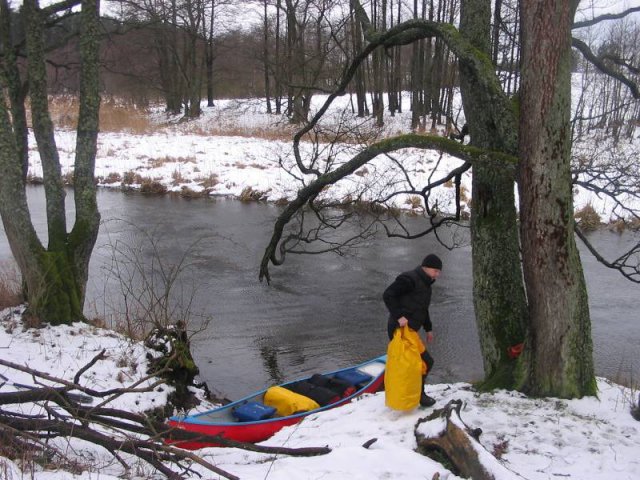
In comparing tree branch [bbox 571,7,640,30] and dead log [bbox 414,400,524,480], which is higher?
tree branch [bbox 571,7,640,30]

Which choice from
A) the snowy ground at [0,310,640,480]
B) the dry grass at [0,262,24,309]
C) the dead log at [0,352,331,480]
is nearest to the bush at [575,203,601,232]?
the snowy ground at [0,310,640,480]

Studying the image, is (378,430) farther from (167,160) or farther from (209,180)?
(167,160)

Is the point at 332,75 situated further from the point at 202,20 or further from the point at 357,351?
the point at 202,20

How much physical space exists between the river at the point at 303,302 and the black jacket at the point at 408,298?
3.61m

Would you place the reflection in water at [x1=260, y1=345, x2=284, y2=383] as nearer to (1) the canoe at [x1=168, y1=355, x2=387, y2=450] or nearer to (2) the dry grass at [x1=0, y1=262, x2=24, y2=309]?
(1) the canoe at [x1=168, y1=355, x2=387, y2=450]

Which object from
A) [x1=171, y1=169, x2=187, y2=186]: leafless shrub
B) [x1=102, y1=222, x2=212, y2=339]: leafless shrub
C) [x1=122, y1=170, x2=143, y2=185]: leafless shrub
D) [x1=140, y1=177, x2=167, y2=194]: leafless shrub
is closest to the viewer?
[x1=102, y1=222, x2=212, y2=339]: leafless shrub

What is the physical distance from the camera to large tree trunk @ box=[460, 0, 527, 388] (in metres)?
5.94

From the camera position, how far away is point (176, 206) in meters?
19.8

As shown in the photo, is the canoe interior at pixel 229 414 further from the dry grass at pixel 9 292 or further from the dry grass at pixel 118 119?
the dry grass at pixel 118 119

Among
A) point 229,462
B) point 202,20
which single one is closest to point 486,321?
point 229,462

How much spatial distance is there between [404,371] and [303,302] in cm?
667

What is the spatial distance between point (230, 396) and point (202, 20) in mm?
35342

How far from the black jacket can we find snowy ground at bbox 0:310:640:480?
2.71ft

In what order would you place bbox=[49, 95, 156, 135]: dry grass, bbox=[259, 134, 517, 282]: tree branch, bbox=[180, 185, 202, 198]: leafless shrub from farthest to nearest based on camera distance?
bbox=[49, 95, 156, 135]: dry grass
bbox=[180, 185, 202, 198]: leafless shrub
bbox=[259, 134, 517, 282]: tree branch
